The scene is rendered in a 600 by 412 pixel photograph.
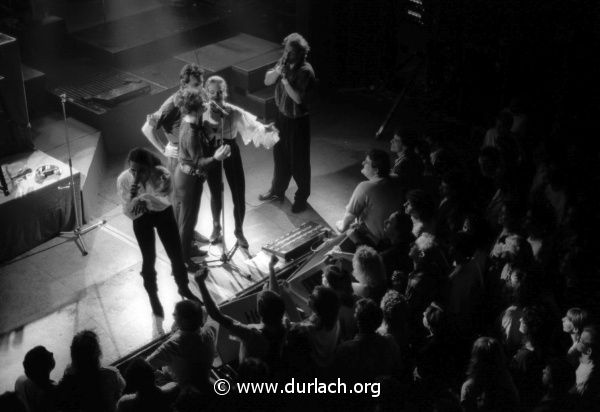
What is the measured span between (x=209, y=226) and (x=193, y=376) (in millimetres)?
2871

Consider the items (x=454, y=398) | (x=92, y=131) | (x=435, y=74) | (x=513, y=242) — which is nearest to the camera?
(x=454, y=398)

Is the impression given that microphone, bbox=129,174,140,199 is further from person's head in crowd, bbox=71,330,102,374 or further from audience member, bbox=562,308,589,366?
audience member, bbox=562,308,589,366

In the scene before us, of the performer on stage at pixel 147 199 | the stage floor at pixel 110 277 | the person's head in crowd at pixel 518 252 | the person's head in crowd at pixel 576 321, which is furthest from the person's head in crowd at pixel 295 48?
the person's head in crowd at pixel 576 321

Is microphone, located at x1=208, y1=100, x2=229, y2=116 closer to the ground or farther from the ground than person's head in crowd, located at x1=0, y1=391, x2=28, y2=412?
farther from the ground

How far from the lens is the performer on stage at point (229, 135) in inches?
225

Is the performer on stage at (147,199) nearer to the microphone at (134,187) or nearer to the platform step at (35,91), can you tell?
the microphone at (134,187)

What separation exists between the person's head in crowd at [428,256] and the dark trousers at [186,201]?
1.94 metres

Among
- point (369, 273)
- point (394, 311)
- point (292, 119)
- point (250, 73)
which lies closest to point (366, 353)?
point (394, 311)

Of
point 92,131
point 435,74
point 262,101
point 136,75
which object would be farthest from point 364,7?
point 92,131

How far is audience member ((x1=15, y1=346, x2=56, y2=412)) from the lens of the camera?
3734mm

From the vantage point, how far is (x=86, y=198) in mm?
6887

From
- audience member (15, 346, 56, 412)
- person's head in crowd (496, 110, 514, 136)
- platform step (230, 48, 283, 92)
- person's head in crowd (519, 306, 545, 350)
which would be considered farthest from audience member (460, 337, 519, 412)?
platform step (230, 48, 283, 92)

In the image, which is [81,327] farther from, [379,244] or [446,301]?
[446,301]

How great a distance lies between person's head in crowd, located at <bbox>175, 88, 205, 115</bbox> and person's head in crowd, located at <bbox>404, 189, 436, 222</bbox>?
5.96 feet
